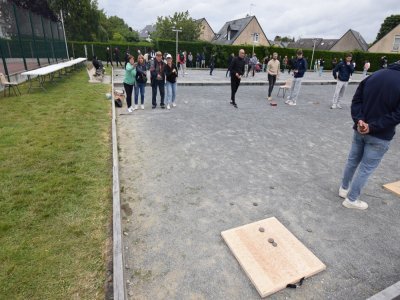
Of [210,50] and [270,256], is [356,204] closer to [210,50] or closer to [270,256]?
[270,256]

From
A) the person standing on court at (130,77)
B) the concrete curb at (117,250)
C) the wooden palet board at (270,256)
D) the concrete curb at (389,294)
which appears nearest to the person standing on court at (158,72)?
the person standing on court at (130,77)

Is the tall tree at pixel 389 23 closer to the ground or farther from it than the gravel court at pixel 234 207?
farther from it

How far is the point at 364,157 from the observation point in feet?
11.3

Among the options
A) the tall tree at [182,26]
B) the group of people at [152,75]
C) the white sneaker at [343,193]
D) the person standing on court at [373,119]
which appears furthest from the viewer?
the tall tree at [182,26]

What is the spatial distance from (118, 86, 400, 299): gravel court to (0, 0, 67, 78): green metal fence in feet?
24.2

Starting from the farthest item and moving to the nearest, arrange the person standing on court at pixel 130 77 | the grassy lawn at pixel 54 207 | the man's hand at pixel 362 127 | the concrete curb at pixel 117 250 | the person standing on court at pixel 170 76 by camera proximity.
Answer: the person standing on court at pixel 170 76, the person standing on court at pixel 130 77, the man's hand at pixel 362 127, the grassy lawn at pixel 54 207, the concrete curb at pixel 117 250

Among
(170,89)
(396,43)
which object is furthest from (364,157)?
(396,43)

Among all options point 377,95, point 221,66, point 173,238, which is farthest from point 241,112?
point 221,66

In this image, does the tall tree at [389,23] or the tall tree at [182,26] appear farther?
the tall tree at [389,23]

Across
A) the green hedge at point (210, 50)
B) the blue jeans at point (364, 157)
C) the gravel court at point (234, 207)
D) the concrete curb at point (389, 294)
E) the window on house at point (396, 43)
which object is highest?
the window on house at point (396, 43)

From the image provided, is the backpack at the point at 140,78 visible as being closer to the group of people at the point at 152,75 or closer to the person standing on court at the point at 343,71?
the group of people at the point at 152,75

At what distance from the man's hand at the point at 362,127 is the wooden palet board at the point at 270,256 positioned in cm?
159

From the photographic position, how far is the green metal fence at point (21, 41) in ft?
35.2

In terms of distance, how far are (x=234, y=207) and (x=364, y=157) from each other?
6.18ft
